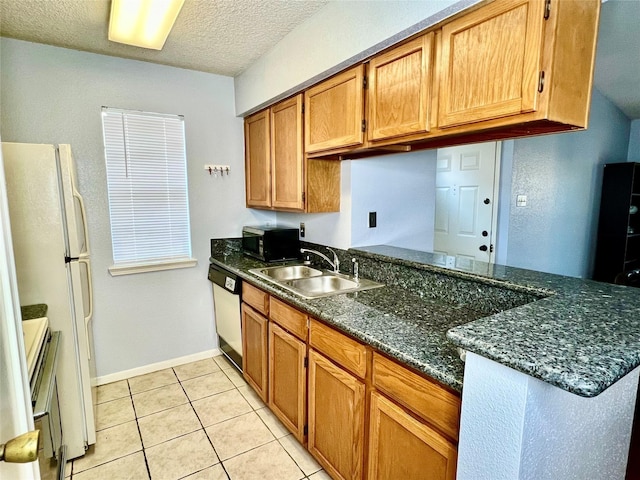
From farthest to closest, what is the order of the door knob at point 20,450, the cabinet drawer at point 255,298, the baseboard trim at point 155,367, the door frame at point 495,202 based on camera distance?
1. the door frame at point 495,202
2. the baseboard trim at point 155,367
3. the cabinet drawer at point 255,298
4. the door knob at point 20,450

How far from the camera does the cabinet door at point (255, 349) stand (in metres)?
2.31

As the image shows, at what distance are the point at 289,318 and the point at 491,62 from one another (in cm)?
152

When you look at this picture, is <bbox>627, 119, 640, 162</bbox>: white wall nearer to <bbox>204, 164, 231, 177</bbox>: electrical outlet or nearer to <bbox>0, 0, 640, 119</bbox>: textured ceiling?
<bbox>0, 0, 640, 119</bbox>: textured ceiling

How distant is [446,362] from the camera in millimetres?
1149

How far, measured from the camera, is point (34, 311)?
173 centimetres

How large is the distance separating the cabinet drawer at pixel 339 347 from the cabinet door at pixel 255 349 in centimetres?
59

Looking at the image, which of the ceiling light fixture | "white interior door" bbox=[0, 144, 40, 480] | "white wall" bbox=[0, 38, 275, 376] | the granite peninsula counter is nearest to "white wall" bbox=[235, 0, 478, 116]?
"white wall" bbox=[0, 38, 275, 376]

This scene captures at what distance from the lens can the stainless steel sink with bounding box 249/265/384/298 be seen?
2.06 metres

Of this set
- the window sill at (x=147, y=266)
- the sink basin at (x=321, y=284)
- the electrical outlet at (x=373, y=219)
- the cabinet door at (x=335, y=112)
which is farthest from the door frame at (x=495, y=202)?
the window sill at (x=147, y=266)

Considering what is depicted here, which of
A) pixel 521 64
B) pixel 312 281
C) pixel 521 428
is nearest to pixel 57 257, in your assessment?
pixel 312 281

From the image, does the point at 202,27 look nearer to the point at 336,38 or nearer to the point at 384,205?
→ the point at 336,38

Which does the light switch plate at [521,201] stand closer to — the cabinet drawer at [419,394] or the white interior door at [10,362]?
the cabinet drawer at [419,394]

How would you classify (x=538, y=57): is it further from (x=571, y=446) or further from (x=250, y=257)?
(x=250, y=257)

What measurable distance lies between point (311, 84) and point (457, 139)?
1.02 m
